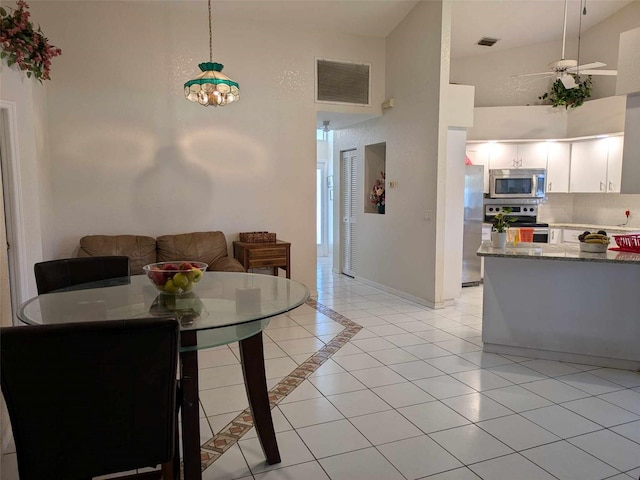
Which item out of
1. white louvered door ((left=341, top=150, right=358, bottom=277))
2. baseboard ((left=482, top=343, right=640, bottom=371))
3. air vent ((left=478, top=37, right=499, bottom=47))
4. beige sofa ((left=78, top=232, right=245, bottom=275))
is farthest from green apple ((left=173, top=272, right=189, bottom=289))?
air vent ((left=478, top=37, right=499, bottom=47))

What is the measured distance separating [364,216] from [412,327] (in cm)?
260

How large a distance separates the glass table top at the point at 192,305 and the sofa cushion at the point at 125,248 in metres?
2.23

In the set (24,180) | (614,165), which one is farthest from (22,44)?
(614,165)

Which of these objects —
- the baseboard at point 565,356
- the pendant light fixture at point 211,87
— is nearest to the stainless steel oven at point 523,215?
the baseboard at point 565,356

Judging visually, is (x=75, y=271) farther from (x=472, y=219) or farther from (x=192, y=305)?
(x=472, y=219)

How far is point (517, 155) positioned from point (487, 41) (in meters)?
1.80

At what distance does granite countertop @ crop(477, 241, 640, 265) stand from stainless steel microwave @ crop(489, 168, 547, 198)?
10.1 ft

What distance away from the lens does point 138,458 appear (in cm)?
149

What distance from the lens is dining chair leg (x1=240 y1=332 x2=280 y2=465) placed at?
2.25m

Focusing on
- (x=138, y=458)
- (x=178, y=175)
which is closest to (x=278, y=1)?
(x=178, y=175)

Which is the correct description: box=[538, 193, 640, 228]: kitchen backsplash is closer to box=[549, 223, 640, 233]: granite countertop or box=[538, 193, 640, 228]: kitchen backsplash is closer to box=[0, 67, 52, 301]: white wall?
box=[549, 223, 640, 233]: granite countertop

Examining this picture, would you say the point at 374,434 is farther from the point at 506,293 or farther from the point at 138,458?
the point at 506,293

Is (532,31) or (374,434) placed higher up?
(532,31)

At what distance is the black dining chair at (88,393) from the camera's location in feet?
4.30
